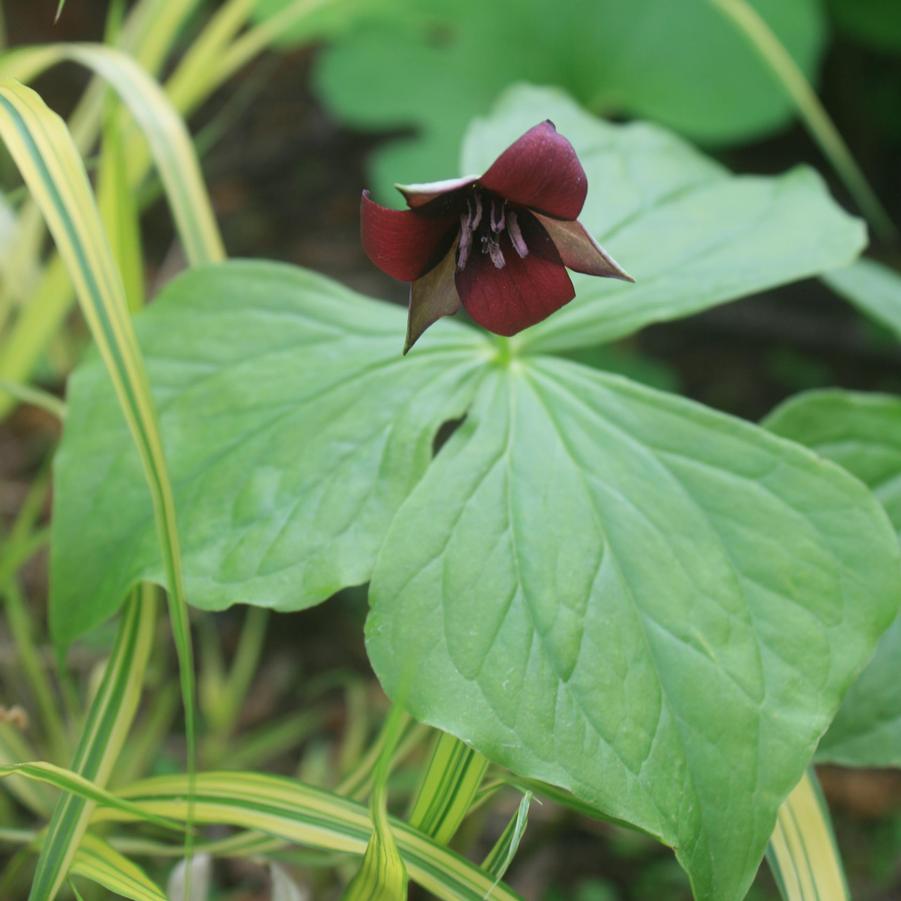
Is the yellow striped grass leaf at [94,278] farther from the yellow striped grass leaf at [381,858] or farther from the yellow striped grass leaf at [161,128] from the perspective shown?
the yellow striped grass leaf at [161,128]

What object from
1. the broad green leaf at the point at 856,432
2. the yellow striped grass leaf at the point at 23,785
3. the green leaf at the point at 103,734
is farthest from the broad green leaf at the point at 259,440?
the broad green leaf at the point at 856,432

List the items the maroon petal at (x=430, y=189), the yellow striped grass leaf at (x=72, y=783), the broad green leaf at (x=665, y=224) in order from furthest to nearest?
the broad green leaf at (x=665, y=224)
the yellow striped grass leaf at (x=72, y=783)
the maroon petal at (x=430, y=189)

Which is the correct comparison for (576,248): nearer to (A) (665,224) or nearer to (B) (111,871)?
(A) (665,224)

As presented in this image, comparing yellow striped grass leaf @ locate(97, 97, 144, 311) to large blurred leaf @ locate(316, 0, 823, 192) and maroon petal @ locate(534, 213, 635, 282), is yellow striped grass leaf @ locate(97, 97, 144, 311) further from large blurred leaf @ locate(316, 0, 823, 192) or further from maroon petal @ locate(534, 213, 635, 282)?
large blurred leaf @ locate(316, 0, 823, 192)

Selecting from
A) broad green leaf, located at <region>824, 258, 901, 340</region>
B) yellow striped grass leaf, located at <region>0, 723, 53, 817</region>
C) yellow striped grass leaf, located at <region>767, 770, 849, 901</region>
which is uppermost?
broad green leaf, located at <region>824, 258, 901, 340</region>

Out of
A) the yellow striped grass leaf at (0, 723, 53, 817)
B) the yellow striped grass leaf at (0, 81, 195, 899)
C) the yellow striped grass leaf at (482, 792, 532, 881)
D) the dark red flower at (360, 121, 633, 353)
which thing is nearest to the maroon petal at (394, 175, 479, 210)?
the dark red flower at (360, 121, 633, 353)

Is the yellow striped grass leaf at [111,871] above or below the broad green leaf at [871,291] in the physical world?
below

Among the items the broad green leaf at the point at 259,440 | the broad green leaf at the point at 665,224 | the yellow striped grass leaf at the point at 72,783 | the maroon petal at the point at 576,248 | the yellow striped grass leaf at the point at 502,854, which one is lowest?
the yellow striped grass leaf at the point at 502,854
